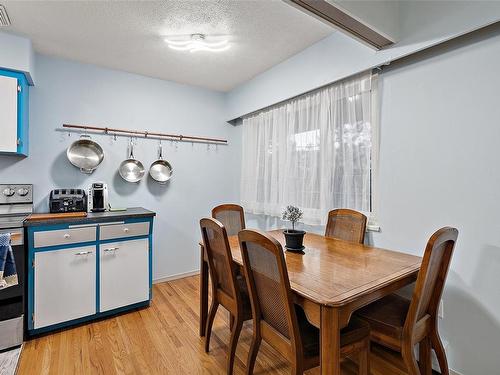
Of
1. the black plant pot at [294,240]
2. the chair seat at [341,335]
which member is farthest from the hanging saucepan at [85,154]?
the chair seat at [341,335]

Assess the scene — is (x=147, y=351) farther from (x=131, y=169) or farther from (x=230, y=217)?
(x=131, y=169)

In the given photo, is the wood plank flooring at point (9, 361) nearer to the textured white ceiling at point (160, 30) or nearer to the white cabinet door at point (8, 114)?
the white cabinet door at point (8, 114)

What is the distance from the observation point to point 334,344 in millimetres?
1148

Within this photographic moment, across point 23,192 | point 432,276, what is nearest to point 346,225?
point 432,276

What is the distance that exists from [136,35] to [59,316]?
2495 millimetres

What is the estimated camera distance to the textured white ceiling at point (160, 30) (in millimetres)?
1946

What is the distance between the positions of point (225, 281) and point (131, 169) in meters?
1.96

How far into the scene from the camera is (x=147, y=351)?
6.56 feet

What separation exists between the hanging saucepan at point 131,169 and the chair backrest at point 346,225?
2.22 meters

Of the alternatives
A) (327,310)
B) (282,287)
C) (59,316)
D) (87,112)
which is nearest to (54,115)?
(87,112)

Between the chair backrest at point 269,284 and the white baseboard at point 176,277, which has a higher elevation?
the chair backrest at point 269,284

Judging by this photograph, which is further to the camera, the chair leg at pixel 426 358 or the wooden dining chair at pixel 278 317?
the chair leg at pixel 426 358

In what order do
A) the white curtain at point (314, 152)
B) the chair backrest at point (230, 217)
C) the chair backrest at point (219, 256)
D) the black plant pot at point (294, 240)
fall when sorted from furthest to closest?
1. the chair backrest at point (230, 217)
2. the white curtain at point (314, 152)
3. the black plant pot at point (294, 240)
4. the chair backrest at point (219, 256)

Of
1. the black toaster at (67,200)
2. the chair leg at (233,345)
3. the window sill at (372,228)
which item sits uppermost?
the black toaster at (67,200)
